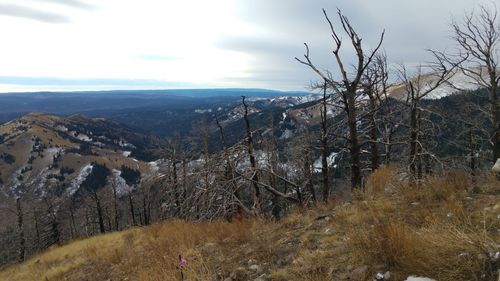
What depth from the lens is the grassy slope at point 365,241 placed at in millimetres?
4062

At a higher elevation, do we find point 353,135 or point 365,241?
point 353,135

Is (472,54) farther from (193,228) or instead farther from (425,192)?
(193,228)

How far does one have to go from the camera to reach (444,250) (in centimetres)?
404

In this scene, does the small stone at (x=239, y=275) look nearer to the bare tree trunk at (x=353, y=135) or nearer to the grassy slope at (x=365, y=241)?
the grassy slope at (x=365, y=241)

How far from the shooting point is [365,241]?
486 centimetres

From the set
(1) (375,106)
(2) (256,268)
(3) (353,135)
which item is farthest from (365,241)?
(1) (375,106)

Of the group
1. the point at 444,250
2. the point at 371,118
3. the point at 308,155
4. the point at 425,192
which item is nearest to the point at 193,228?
the point at 425,192

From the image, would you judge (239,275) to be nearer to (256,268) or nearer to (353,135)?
(256,268)

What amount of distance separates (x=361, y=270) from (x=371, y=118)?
518 inches

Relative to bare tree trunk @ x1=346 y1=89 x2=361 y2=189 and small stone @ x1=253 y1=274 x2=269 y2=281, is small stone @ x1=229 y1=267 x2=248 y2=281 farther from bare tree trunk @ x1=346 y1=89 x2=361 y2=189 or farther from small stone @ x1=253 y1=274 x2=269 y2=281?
bare tree trunk @ x1=346 y1=89 x2=361 y2=189

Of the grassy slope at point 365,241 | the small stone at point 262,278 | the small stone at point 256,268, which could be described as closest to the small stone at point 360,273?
the grassy slope at point 365,241

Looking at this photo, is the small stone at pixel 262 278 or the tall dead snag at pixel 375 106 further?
the tall dead snag at pixel 375 106

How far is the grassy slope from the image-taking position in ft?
13.3

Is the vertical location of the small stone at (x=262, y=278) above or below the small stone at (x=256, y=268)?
above
